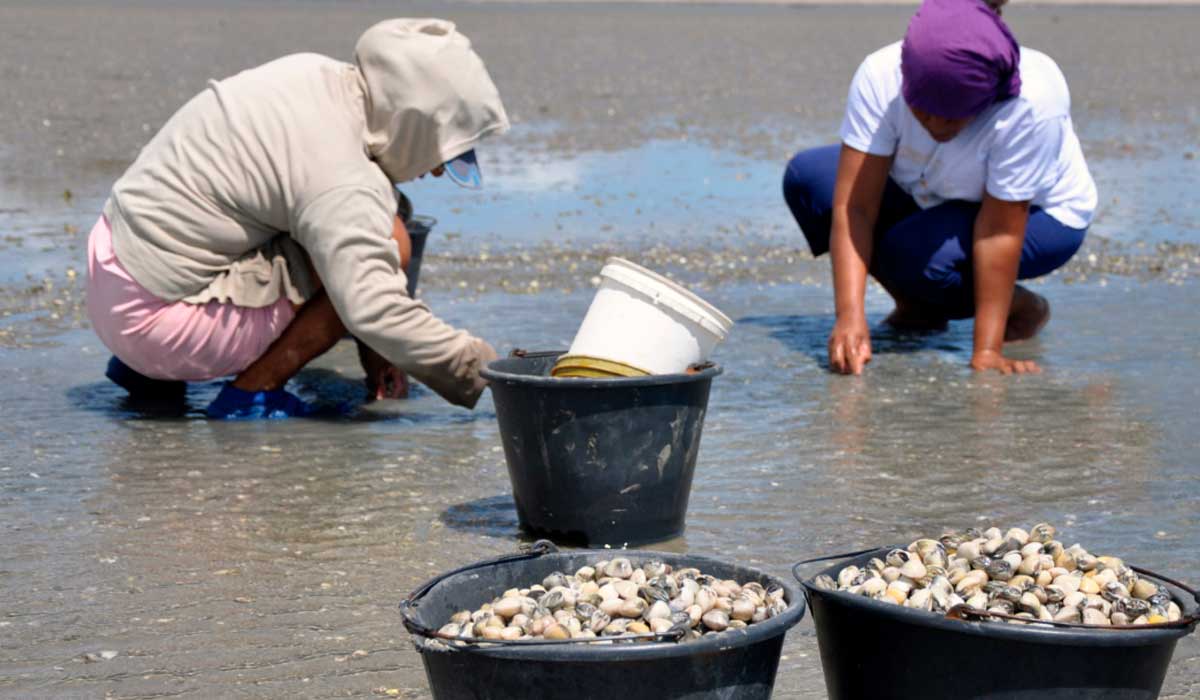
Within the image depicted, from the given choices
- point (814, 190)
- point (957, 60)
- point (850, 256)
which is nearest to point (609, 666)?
point (957, 60)

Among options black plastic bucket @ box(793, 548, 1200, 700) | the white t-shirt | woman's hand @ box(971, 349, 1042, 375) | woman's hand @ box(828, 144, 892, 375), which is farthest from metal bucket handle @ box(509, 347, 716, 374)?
woman's hand @ box(971, 349, 1042, 375)

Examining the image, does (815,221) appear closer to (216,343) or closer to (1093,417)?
(1093,417)

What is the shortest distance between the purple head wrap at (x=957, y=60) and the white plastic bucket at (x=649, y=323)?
1954 millimetres

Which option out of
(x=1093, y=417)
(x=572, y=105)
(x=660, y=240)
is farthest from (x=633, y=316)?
(x=572, y=105)

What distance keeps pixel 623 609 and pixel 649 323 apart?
150cm

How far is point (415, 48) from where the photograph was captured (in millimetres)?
4941

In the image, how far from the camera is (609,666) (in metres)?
2.53

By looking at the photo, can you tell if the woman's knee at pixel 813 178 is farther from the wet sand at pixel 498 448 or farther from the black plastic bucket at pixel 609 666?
the black plastic bucket at pixel 609 666

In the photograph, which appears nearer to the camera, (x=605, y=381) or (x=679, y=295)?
(x=605, y=381)

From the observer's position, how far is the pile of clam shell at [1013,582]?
106 inches

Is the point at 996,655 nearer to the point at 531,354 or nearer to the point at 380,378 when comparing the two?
the point at 531,354

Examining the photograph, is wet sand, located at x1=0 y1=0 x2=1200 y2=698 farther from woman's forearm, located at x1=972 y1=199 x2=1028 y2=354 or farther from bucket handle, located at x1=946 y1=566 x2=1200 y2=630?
bucket handle, located at x1=946 y1=566 x2=1200 y2=630

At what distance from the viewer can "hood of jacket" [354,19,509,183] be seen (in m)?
4.92

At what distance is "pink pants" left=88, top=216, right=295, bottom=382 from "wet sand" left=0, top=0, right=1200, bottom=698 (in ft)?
0.81
